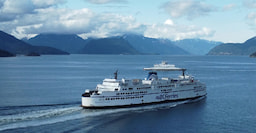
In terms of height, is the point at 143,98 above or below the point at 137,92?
below

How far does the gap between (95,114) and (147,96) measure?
11898 millimetres

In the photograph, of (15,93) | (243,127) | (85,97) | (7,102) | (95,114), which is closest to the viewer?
(243,127)

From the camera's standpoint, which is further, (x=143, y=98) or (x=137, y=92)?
(x=143, y=98)

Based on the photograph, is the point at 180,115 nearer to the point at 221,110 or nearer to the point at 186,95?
the point at 221,110

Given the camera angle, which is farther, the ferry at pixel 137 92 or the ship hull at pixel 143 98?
the ferry at pixel 137 92

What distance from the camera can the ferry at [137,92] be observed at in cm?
5247

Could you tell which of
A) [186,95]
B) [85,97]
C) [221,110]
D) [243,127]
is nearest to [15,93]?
[85,97]

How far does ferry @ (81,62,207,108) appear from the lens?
52.5 meters

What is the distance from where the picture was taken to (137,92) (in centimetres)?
5591

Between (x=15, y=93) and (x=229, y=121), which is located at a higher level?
(x=15, y=93)

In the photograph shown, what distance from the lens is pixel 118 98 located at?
5366 cm

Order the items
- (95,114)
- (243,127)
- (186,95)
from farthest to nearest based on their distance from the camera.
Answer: (186,95)
(95,114)
(243,127)

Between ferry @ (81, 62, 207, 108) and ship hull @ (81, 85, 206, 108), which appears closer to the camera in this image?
ship hull @ (81, 85, 206, 108)

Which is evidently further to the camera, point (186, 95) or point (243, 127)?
point (186, 95)
